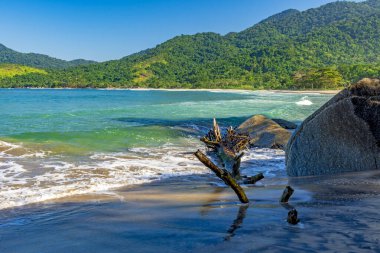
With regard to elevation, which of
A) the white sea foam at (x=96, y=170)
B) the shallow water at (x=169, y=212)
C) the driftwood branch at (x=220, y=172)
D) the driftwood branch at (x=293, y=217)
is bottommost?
the white sea foam at (x=96, y=170)

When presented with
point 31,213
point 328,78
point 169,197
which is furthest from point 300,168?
point 328,78

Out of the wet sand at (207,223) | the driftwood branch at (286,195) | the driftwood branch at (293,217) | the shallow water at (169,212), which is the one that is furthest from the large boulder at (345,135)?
the driftwood branch at (293,217)

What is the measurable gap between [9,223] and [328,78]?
115091mm

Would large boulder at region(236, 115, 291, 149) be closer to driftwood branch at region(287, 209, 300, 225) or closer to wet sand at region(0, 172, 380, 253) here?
wet sand at region(0, 172, 380, 253)

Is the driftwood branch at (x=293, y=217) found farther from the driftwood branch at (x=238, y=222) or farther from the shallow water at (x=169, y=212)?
the driftwood branch at (x=238, y=222)

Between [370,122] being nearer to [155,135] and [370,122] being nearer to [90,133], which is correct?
[155,135]

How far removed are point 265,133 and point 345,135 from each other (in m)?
9.60

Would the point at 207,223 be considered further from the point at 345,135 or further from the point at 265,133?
the point at 265,133

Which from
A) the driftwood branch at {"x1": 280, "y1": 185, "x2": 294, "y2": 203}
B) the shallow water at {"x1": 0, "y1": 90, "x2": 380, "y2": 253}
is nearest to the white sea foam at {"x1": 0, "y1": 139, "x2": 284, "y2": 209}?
the shallow water at {"x1": 0, "y1": 90, "x2": 380, "y2": 253}

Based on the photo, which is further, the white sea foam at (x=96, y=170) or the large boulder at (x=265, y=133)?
the large boulder at (x=265, y=133)

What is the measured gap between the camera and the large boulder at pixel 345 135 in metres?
8.70

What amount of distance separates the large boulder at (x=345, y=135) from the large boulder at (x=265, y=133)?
301 inches

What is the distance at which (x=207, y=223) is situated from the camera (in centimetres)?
477

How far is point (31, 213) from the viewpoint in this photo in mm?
6695
